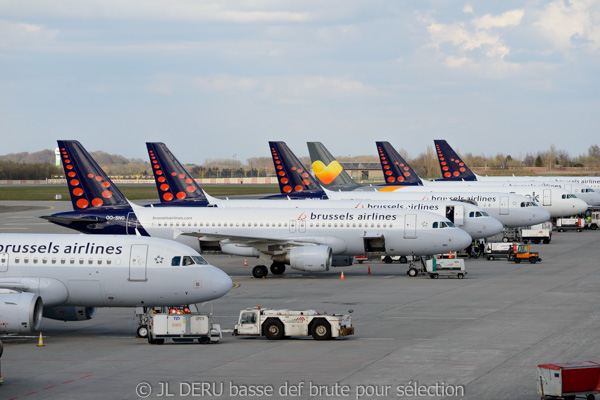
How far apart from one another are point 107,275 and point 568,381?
19.3 meters

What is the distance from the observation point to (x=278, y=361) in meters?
31.5

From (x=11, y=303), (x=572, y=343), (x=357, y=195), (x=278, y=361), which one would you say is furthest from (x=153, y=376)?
(x=357, y=195)

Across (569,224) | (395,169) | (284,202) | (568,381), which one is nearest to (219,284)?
(568,381)

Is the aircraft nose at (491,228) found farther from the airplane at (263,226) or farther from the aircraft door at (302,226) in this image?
the aircraft door at (302,226)

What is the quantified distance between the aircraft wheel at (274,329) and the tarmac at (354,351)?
13.7 inches

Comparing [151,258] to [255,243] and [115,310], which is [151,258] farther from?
[255,243]

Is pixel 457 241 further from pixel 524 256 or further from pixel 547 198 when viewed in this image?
pixel 547 198

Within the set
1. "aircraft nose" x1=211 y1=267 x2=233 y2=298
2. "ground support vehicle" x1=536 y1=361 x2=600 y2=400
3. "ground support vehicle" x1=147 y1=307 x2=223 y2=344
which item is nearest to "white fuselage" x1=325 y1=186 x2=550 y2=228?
"aircraft nose" x1=211 y1=267 x2=233 y2=298

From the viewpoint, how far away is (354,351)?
33312mm

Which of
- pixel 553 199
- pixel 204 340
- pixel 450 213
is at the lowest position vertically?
pixel 204 340

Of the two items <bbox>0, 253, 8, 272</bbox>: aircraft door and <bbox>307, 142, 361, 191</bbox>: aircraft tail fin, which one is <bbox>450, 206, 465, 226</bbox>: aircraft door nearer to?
<bbox>307, 142, 361, 191</bbox>: aircraft tail fin

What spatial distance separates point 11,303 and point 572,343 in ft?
68.1

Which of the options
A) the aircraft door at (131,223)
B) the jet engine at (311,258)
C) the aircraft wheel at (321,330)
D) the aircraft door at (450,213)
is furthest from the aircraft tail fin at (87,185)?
the aircraft wheel at (321,330)

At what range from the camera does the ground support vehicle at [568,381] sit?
81.1 ft
